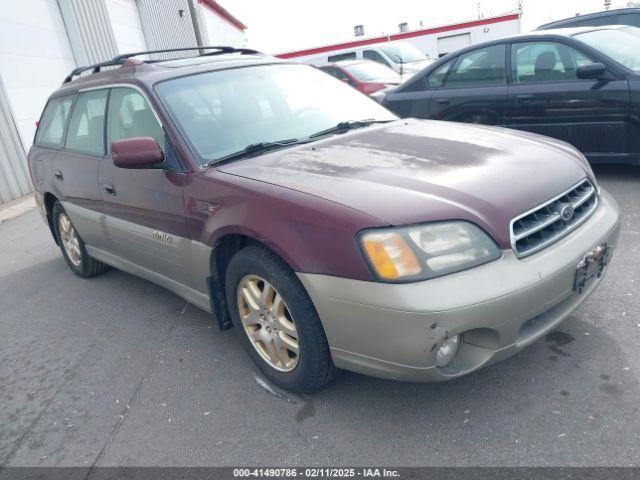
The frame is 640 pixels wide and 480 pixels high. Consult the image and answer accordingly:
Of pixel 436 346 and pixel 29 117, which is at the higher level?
pixel 29 117

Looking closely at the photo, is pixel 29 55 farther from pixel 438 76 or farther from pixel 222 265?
pixel 222 265

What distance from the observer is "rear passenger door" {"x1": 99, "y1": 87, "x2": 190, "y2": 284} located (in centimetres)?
296

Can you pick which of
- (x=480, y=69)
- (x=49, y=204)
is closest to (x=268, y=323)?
(x=49, y=204)

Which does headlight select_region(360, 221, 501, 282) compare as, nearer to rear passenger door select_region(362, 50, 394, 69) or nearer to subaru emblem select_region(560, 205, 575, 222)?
subaru emblem select_region(560, 205, 575, 222)

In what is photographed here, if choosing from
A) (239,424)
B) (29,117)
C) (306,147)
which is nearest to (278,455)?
(239,424)

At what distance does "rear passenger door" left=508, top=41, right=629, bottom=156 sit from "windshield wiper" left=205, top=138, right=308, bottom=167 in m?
3.26

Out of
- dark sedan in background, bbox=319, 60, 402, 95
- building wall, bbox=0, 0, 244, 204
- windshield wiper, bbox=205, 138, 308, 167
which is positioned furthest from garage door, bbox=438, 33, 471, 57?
windshield wiper, bbox=205, 138, 308, 167

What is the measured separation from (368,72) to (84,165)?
317 inches

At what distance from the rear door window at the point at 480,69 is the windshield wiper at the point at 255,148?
3.43 m

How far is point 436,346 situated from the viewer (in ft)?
6.68

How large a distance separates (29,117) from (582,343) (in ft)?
33.5

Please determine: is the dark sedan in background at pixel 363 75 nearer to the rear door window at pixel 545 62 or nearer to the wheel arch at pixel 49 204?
the rear door window at pixel 545 62

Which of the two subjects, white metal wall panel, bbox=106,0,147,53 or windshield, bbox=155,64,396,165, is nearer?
windshield, bbox=155,64,396,165

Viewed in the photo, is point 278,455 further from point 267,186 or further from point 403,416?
point 267,186
